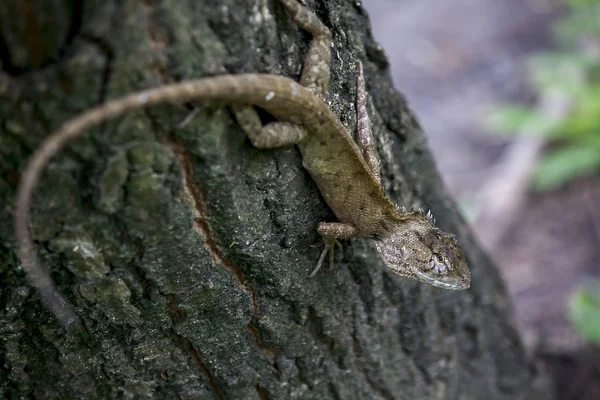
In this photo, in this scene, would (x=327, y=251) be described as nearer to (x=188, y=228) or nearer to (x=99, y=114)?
(x=188, y=228)

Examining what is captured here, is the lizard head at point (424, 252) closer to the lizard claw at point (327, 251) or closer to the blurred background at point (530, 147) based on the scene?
the lizard claw at point (327, 251)

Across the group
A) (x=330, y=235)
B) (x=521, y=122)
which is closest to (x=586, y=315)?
(x=521, y=122)

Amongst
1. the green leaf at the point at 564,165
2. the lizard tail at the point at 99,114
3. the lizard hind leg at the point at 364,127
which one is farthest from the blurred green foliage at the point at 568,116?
the lizard tail at the point at 99,114

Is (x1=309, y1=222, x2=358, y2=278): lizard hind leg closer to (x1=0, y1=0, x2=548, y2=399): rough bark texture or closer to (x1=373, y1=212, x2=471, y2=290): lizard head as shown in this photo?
(x1=0, y1=0, x2=548, y2=399): rough bark texture

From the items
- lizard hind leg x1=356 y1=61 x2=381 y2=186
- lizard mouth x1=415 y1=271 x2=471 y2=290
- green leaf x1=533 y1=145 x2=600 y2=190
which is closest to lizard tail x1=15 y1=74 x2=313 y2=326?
lizard hind leg x1=356 y1=61 x2=381 y2=186

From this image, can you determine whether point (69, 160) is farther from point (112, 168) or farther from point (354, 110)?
point (354, 110)
